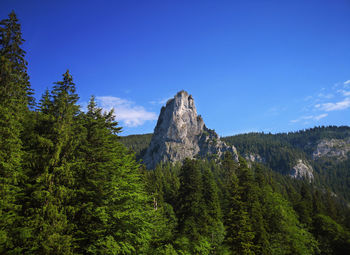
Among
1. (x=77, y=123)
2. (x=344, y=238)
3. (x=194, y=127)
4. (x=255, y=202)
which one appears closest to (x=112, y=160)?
(x=77, y=123)

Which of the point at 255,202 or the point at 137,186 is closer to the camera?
the point at 137,186

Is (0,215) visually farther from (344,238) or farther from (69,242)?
(344,238)

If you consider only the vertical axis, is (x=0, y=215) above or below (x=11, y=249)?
above

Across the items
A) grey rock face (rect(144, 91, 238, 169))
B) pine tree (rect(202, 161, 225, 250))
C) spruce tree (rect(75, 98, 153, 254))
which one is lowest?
pine tree (rect(202, 161, 225, 250))

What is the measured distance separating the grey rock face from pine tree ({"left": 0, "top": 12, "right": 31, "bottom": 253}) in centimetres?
16175

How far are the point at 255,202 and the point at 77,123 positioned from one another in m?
25.1

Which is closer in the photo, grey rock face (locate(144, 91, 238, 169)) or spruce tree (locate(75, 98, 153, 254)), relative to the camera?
spruce tree (locate(75, 98, 153, 254))

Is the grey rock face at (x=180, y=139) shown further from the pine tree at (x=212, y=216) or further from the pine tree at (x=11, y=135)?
the pine tree at (x=11, y=135)

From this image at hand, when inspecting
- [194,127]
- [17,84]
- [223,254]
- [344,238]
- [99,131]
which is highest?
[194,127]

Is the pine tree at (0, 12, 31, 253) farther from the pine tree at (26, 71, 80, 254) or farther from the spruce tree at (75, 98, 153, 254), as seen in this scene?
the spruce tree at (75, 98, 153, 254)

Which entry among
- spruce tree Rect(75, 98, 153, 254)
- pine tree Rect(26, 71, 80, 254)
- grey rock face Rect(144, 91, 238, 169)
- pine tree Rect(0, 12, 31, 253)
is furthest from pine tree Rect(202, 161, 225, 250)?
grey rock face Rect(144, 91, 238, 169)

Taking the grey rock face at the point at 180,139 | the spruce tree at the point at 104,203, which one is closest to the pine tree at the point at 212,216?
the spruce tree at the point at 104,203

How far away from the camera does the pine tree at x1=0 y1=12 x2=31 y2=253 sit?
13.0 metres

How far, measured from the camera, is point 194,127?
652 feet
